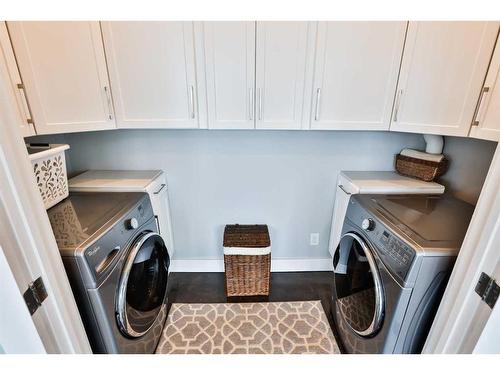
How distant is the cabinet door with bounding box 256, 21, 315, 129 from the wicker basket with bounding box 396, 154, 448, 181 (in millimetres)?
870

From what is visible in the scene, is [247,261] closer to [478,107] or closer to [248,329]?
[248,329]

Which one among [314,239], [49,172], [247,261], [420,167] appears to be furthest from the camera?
[314,239]

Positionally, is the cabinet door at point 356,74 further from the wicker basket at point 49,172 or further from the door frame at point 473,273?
the wicker basket at point 49,172

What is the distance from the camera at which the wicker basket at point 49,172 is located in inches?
42.9

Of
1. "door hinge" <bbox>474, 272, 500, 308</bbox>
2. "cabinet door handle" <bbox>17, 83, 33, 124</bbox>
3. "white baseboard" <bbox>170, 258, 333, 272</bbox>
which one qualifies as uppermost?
"cabinet door handle" <bbox>17, 83, 33, 124</bbox>

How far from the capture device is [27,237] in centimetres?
59

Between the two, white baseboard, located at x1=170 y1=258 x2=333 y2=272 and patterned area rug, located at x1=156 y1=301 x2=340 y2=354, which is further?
white baseboard, located at x1=170 y1=258 x2=333 y2=272

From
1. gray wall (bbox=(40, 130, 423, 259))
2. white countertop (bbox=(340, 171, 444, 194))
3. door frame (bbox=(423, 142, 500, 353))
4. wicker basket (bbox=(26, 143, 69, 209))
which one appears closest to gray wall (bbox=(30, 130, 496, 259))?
gray wall (bbox=(40, 130, 423, 259))

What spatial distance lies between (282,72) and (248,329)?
65.6 inches

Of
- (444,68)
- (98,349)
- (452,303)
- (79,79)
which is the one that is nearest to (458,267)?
(452,303)

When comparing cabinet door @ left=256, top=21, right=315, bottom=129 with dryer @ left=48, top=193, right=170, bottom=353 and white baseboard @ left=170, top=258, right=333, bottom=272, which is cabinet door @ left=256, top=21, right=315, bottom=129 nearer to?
dryer @ left=48, top=193, right=170, bottom=353

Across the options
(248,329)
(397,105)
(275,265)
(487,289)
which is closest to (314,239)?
(275,265)

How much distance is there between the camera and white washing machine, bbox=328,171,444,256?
59.2 inches

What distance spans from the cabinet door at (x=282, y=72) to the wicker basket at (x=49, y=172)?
1107mm
